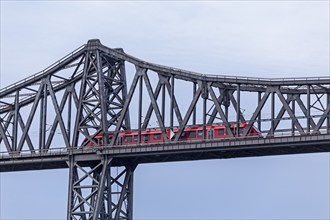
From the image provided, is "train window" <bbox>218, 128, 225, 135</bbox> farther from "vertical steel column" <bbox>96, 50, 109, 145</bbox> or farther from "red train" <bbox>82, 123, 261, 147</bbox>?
"vertical steel column" <bbox>96, 50, 109, 145</bbox>

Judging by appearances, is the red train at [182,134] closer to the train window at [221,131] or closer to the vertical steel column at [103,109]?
the train window at [221,131]

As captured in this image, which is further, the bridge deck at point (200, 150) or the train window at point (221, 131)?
the train window at point (221, 131)

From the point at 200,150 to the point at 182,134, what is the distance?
3341 millimetres

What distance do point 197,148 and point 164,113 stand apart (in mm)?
5547

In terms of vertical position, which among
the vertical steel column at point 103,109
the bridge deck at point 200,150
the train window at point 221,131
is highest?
the vertical steel column at point 103,109

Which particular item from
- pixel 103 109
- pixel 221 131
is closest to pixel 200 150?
pixel 221 131

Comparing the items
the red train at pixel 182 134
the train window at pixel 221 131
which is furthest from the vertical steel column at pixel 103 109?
the train window at pixel 221 131

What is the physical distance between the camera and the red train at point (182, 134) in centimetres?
19312

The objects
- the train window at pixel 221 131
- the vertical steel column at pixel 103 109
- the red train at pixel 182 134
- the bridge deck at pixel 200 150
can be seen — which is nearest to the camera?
the bridge deck at pixel 200 150

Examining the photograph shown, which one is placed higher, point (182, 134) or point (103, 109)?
point (103, 109)

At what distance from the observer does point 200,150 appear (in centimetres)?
19212

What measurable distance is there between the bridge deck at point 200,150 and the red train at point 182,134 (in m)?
1.55

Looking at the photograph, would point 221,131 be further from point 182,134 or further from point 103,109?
point 103,109

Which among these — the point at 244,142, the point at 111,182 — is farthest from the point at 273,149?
the point at 111,182
